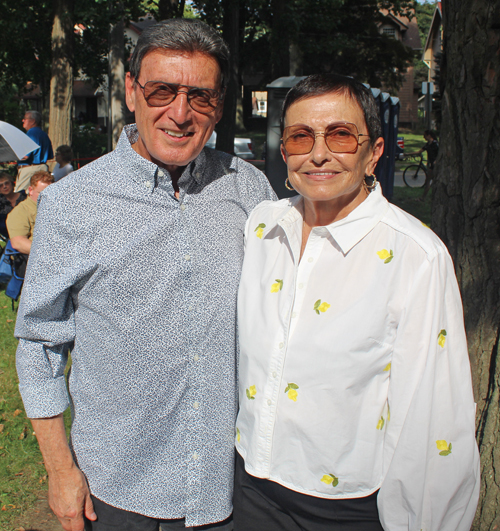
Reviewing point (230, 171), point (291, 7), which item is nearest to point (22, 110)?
A: point (291, 7)

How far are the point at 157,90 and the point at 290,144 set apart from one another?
1.63 feet

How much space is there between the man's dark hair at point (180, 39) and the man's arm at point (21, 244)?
16.0ft

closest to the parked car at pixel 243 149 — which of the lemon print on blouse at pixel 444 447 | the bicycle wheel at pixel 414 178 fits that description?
the bicycle wheel at pixel 414 178

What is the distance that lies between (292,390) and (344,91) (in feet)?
3.30

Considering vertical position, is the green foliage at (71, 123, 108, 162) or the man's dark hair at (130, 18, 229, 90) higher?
the man's dark hair at (130, 18, 229, 90)

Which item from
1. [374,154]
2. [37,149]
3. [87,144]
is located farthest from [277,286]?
[87,144]

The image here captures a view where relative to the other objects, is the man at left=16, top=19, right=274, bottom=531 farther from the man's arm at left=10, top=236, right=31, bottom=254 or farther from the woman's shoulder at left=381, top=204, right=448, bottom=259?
the man's arm at left=10, top=236, right=31, bottom=254

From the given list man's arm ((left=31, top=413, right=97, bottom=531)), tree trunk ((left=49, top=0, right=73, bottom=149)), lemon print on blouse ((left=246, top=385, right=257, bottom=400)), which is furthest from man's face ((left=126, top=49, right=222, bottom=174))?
tree trunk ((left=49, top=0, right=73, bottom=149))

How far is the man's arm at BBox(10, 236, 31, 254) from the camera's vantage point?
6.27 m

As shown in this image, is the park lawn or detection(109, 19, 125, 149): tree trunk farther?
detection(109, 19, 125, 149): tree trunk

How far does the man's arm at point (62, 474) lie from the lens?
1.90m

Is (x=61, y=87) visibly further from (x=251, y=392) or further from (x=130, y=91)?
(x=251, y=392)

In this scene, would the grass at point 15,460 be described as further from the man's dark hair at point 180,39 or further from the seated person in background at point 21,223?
the man's dark hair at point 180,39

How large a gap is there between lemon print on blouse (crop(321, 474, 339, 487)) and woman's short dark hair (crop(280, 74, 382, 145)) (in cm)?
113
